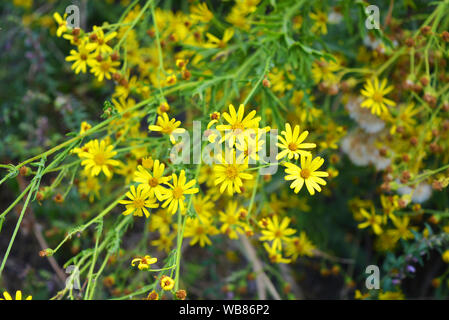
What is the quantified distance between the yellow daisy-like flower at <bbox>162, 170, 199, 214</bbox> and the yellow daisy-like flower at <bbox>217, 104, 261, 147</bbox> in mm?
204

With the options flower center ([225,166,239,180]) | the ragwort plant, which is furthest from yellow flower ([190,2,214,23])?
flower center ([225,166,239,180])

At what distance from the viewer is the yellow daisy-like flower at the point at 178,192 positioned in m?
1.50

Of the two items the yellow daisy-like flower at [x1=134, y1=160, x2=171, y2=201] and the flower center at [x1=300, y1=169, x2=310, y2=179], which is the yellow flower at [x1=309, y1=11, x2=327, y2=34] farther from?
the yellow daisy-like flower at [x1=134, y1=160, x2=171, y2=201]

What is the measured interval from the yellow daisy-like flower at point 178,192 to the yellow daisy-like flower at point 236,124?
0.67 ft

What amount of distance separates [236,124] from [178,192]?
0.32 metres

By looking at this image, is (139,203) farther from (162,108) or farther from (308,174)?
(308,174)

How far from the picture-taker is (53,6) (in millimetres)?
3266

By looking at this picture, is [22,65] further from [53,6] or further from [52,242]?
[52,242]

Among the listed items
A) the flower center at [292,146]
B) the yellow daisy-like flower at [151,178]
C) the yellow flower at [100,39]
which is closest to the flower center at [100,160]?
the yellow daisy-like flower at [151,178]

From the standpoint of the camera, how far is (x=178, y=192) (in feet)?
5.05

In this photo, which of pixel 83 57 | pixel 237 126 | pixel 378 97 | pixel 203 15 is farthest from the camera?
pixel 203 15

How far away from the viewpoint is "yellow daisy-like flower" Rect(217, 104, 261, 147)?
1440mm

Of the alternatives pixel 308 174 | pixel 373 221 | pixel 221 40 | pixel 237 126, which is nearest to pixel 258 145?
pixel 237 126
